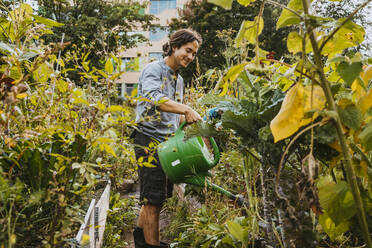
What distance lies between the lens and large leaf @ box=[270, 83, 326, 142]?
68 cm

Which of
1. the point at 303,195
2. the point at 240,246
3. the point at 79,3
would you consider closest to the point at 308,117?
the point at 303,195

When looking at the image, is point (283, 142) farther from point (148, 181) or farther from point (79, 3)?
point (79, 3)

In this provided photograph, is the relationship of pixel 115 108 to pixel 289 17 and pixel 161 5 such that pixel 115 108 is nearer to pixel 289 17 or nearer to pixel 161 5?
pixel 289 17

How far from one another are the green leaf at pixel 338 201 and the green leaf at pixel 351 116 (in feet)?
0.49

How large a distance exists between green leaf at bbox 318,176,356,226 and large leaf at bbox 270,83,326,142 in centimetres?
19

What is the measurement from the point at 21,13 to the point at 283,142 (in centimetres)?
116

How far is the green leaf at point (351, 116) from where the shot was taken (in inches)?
26.7

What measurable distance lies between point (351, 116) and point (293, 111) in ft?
0.45

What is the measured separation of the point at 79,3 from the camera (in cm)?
1268

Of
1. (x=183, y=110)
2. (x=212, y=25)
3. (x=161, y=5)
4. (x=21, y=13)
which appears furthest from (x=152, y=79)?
(x=161, y=5)

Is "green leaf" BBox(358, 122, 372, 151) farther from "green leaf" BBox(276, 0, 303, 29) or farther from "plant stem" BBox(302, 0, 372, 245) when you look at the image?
"green leaf" BBox(276, 0, 303, 29)

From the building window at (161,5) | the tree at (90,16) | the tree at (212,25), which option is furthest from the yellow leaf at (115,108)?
the building window at (161,5)

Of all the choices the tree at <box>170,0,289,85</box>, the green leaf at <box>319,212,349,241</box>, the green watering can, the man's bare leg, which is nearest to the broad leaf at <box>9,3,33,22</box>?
the green watering can

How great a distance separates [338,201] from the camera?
72 cm
